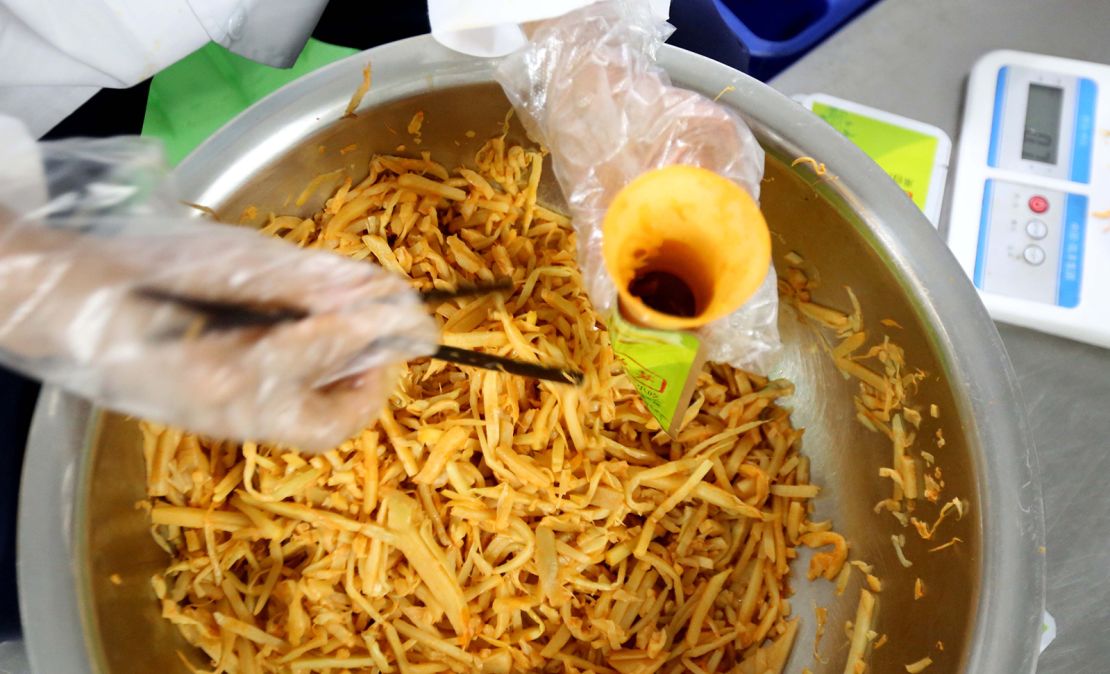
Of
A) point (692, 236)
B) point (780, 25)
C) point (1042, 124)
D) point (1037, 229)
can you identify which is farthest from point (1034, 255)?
point (692, 236)

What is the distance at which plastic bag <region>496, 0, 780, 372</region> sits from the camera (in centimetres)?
76

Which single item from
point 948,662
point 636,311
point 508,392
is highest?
point 636,311

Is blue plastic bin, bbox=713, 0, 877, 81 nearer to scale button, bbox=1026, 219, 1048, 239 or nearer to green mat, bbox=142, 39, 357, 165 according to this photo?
scale button, bbox=1026, 219, 1048, 239

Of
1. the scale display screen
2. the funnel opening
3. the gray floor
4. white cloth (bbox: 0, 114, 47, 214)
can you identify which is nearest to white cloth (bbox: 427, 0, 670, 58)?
the funnel opening

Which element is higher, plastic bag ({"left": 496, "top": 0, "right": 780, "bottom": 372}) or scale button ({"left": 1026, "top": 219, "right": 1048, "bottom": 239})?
plastic bag ({"left": 496, "top": 0, "right": 780, "bottom": 372})

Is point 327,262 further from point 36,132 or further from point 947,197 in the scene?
point 947,197

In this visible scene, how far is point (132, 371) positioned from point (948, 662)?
67cm

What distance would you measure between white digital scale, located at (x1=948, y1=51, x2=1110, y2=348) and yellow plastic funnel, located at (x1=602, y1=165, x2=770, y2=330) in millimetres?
519

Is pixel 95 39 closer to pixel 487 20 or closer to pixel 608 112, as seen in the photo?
pixel 487 20

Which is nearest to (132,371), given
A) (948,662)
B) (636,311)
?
(636,311)

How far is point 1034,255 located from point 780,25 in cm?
49

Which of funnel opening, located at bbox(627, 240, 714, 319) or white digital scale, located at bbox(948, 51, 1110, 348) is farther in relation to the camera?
white digital scale, located at bbox(948, 51, 1110, 348)

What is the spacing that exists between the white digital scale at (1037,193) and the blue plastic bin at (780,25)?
0.22 meters

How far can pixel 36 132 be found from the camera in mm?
798
